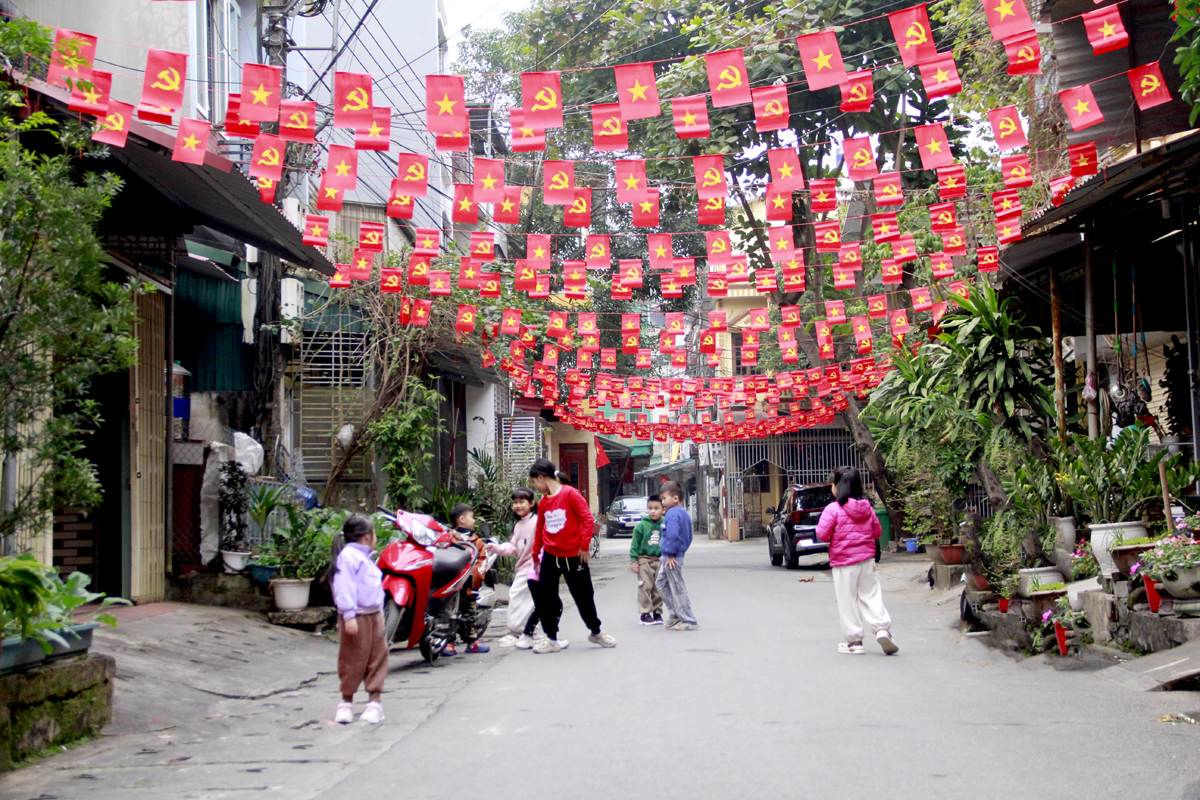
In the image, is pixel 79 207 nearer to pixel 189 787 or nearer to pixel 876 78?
pixel 189 787

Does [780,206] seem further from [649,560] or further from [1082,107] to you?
[649,560]

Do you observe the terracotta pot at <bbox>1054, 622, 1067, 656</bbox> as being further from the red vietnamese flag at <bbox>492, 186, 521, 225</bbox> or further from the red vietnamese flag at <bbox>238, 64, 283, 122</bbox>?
the red vietnamese flag at <bbox>238, 64, 283, 122</bbox>

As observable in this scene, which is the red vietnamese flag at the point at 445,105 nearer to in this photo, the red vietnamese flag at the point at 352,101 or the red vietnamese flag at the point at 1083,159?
the red vietnamese flag at the point at 352,101

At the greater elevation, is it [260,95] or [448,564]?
[260,95]

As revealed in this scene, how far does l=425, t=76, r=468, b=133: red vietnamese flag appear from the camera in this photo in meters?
9.12

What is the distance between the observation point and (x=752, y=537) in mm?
39875

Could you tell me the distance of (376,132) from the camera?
9234 mm

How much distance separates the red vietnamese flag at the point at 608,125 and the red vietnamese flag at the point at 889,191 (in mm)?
3590

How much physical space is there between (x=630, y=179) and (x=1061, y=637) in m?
6.22

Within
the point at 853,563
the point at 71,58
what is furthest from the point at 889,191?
the point at 71,58

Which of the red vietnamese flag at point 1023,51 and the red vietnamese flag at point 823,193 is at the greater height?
the red vietnamese flag at point 1023,51

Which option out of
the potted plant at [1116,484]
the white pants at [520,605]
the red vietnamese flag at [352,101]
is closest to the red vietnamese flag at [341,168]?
the red vietnamese flag at [352,101]

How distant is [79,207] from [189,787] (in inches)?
114

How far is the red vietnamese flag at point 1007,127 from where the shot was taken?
34.0 ft
